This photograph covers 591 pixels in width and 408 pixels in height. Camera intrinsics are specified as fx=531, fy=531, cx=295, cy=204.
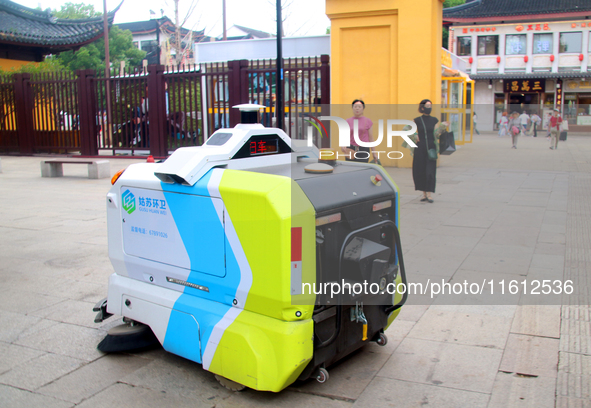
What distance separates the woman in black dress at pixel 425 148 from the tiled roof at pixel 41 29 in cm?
1896

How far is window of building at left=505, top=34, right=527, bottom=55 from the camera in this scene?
37531mm

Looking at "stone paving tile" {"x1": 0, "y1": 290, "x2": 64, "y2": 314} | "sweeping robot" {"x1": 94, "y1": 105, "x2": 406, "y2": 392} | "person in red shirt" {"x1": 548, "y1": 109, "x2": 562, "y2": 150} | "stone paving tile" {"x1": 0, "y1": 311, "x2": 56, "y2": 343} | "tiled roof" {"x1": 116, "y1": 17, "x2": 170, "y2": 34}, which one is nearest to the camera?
"sweeping robot" {"x1": 94, "y1": 105, "x2": 406, "y2": 392}

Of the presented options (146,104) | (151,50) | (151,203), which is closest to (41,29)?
(146,104)

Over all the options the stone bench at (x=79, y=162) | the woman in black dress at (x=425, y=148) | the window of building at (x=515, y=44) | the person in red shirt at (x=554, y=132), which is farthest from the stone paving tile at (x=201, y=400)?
the window of building at (x=515, y=44)

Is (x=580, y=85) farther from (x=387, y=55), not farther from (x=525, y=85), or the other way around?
(x=387, y=55)

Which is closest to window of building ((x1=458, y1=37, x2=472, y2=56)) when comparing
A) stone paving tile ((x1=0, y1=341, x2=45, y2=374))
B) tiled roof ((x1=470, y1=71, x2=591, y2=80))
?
tiled roof ((x1=470, y1=71, x2=591, y2=80))

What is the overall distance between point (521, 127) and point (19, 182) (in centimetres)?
1993

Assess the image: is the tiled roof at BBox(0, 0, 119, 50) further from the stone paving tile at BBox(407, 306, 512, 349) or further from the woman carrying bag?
the stone paving tile at BBox(407, 306, 512, 349)

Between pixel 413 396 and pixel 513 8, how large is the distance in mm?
41127

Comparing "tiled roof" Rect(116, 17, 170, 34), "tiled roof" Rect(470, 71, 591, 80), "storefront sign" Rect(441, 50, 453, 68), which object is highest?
Result: "tiled roof" Rect(116, 17, 170, 34)

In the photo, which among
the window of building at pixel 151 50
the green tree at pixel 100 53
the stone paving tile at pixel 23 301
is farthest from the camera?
the window of building at pixel 151 50

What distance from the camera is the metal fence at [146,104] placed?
14.6 metres

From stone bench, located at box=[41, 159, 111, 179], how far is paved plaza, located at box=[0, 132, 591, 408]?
4005 mm

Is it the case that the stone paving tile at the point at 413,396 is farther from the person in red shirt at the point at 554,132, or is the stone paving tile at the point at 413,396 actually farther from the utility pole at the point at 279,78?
the person in red shirt at the point at 554,132
